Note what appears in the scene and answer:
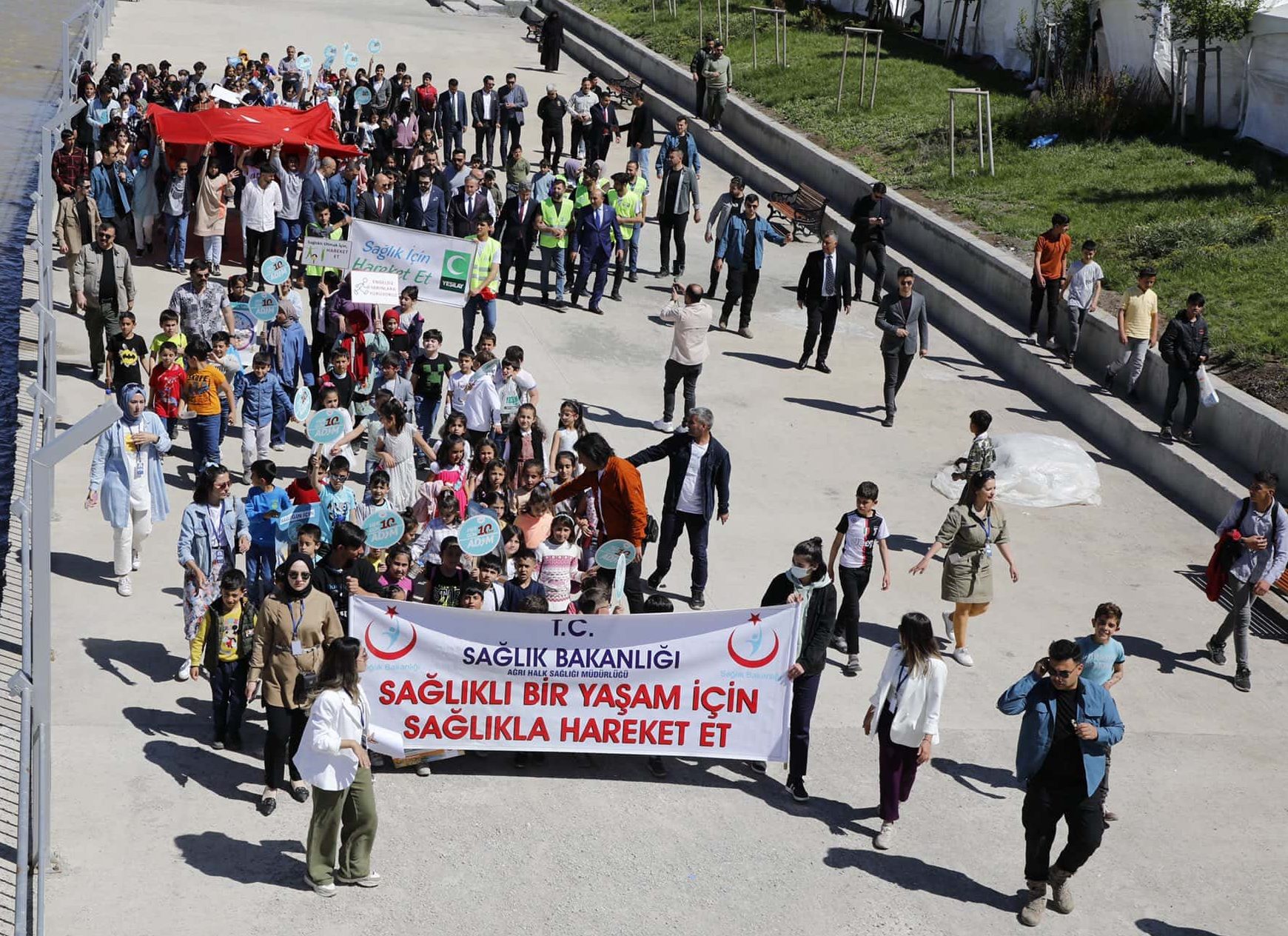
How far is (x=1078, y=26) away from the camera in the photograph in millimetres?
26609

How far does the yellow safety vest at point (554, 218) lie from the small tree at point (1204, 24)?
1037 cm

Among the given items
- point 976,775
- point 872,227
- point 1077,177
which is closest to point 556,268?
point 872,227

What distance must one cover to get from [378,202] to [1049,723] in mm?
13408

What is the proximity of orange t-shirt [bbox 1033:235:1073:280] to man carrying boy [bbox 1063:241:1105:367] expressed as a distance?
0.26m

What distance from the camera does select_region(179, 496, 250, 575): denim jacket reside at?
10416 mm

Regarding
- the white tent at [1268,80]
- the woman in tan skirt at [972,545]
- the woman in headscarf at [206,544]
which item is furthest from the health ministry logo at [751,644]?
the white tent at [1268,80]

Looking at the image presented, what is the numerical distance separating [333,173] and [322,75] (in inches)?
352

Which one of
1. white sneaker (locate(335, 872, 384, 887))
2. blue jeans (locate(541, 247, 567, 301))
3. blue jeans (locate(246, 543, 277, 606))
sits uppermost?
blue jeans (locate(541, 247, 567, 301))

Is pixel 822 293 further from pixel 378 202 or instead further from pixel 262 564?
pixel 262 564

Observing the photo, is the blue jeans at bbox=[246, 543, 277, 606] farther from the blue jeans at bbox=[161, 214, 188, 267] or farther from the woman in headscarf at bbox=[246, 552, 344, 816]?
the blue jeans at bbox=[161, 214, 188, 267]

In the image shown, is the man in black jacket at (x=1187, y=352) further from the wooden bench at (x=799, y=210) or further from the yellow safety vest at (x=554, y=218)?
the wooden bench at (x=799, y=210)

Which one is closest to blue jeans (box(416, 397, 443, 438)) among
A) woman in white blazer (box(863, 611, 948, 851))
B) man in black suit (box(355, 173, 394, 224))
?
man in black suit (box(355, 173, 394, 224))

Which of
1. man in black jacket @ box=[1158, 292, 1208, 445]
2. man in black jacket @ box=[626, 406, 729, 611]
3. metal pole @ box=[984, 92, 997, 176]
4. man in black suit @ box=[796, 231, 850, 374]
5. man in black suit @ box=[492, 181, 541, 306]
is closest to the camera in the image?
man in black jacket @ box=[626, 406, 729, 611]

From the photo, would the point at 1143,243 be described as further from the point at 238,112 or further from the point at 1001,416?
the point at 238,112
